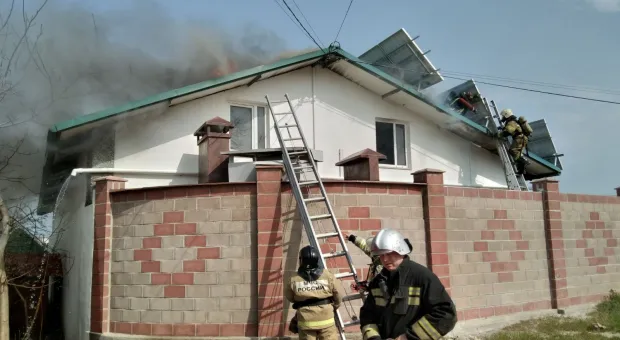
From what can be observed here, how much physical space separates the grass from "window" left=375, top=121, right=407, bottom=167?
4019mm

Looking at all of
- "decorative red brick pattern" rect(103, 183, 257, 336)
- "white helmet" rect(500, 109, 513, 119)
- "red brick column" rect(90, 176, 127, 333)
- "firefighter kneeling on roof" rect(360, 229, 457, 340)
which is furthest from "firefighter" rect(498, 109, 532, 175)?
"firefighter kneeling on roof" rect(360, 229, 457, 340)

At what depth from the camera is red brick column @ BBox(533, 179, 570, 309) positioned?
9252 mm

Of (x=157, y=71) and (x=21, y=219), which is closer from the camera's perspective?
(x=21, y=219)

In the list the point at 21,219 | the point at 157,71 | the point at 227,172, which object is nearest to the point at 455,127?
the point at 227,172

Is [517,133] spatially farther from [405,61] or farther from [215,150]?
[215,150]

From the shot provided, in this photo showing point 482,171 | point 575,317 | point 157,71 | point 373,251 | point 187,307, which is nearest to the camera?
point 373,251

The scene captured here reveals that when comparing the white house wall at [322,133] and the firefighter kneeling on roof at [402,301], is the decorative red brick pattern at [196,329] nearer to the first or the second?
the white house wall at [322,133]

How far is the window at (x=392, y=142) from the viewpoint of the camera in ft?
36.1

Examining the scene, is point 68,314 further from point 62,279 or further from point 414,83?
point 414,83

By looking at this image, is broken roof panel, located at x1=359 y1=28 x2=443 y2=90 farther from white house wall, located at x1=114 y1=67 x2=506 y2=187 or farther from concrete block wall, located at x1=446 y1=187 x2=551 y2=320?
concrete block wall, located at x1=446 y1=187 x2=551 y2=320

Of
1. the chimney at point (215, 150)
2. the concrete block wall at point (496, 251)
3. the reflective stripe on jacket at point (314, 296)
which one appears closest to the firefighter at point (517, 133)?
the concrete block wall at point (496, 251)

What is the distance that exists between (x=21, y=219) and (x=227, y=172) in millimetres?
3076

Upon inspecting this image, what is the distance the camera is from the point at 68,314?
9562 mm

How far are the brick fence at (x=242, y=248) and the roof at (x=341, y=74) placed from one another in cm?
125
